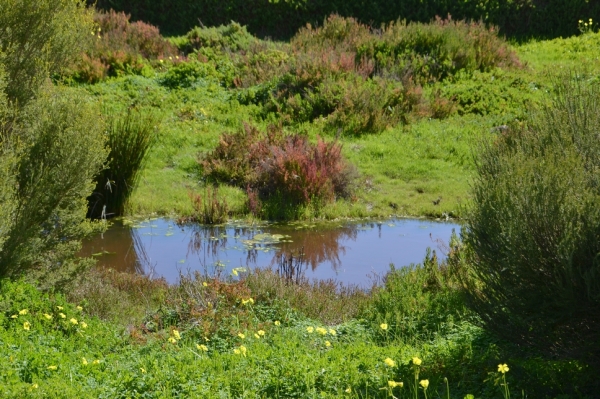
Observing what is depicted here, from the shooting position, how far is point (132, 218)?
42.5 feet

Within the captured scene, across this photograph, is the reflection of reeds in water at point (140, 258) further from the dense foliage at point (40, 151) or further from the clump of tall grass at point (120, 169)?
the dense foliage at point (40, 151)

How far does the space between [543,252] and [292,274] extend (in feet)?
14.0

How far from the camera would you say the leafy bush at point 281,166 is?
1348 cm

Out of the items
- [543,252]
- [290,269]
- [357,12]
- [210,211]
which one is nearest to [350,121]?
[210,211]

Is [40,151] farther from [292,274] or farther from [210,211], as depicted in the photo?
[210,211]

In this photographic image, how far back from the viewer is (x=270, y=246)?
38.3 feet

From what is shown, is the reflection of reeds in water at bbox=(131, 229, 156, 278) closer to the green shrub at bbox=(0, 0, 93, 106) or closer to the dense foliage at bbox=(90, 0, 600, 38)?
the green shrub at bbox=(0, 0, 93, 106)

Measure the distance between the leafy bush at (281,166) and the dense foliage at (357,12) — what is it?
9719 millimetres

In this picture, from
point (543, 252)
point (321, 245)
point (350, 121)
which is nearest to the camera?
point (543, 252)

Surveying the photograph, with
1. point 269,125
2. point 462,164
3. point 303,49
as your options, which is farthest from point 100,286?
point 303,49

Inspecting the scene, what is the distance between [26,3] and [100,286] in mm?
3104

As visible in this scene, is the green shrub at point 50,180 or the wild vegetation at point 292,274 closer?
the wild vegetation at point 292,274

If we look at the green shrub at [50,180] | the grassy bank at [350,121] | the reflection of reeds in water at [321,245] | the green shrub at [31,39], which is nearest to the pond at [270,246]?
the reflection of reeds in water at [321,245]

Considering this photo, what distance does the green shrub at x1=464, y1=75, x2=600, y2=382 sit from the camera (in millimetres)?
5598
